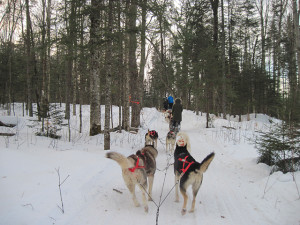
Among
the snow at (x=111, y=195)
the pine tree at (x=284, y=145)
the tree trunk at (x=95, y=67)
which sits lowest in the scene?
the snow at (x=111, y=195)

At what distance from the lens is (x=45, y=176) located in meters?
4.17

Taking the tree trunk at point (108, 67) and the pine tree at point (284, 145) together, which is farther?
the tree trunk at point (108, 67)

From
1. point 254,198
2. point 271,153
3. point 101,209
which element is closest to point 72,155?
point 101,209

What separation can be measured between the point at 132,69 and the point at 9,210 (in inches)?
403

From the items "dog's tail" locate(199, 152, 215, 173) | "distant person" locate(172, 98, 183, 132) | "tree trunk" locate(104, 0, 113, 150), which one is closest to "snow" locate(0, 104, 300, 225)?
"dog's tail" locate(199, 152, 215, 173)

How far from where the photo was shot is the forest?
691cm

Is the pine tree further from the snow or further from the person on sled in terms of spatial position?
the person on sled

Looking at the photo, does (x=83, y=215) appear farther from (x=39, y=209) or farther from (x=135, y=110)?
(x=135, y=110)

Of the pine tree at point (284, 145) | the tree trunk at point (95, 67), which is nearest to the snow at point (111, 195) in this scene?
the pine tree at point (284, 145)

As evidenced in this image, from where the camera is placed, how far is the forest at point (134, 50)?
691cm

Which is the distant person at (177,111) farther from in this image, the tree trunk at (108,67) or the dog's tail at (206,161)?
the dog's tail at (206,161)

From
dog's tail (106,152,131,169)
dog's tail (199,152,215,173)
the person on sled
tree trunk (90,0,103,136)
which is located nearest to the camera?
dog's tail (106,152,131,169)

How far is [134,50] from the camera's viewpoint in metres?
11.5

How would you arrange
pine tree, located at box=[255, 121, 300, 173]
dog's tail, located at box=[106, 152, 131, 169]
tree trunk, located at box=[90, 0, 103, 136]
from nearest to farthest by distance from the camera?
1. dog's tail, located at box=[106, 152, 131, 169]
2. pine tree, located at box=[255, 121, 300, 173]
3. tree trunk, located at box=[90, 0, 103, 136]
